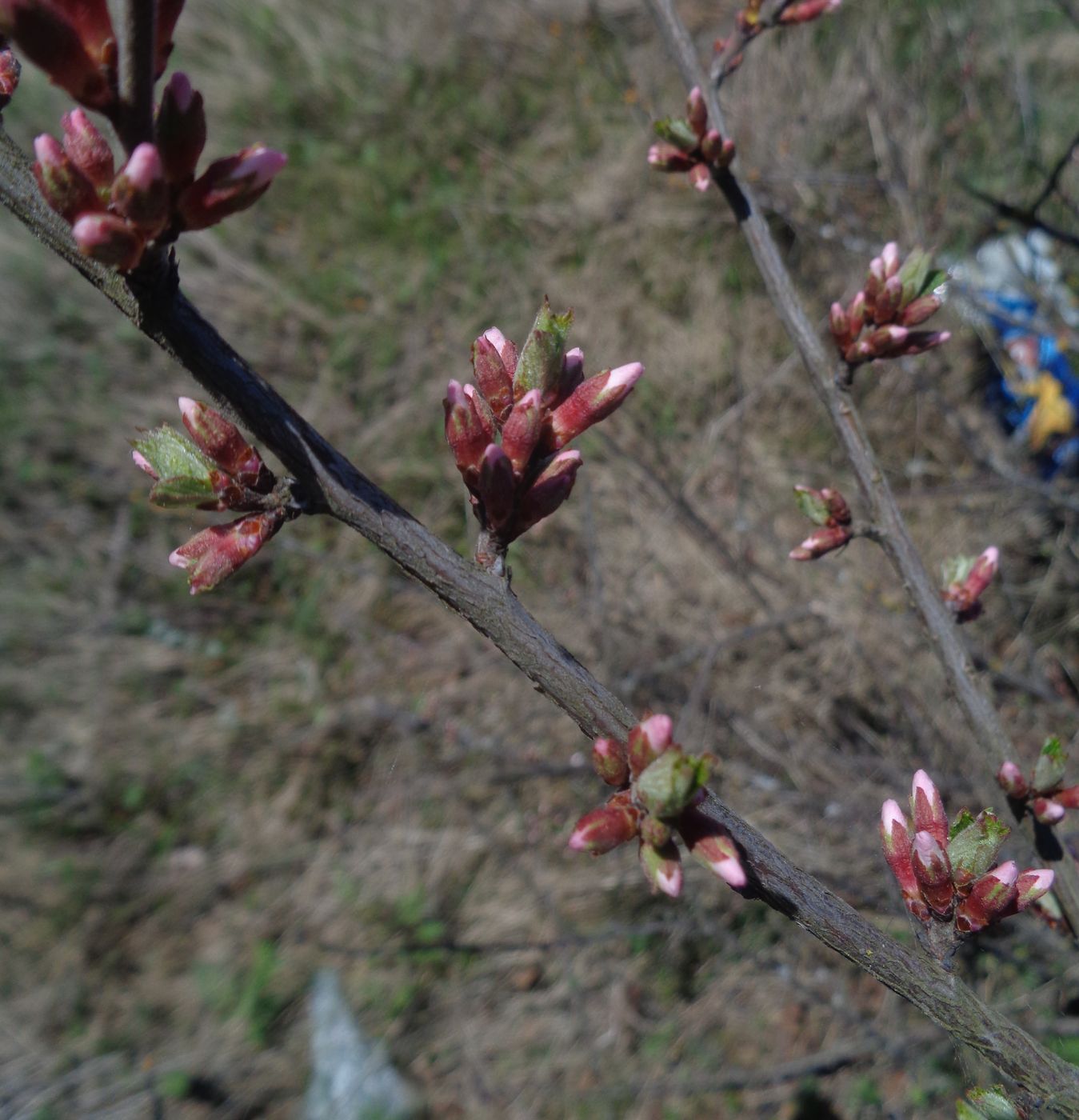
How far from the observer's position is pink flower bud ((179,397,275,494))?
2.89ft

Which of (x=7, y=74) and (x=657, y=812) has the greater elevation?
(x=7, y=74)

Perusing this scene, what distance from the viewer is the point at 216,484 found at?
0.90 meters

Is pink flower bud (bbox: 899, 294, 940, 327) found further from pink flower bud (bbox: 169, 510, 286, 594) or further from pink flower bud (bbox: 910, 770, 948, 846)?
pink flower bud (bbox: 169, 510, 286, 594)

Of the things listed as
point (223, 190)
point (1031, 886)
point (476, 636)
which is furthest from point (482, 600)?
point (476, 636)

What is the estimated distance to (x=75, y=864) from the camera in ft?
13.6

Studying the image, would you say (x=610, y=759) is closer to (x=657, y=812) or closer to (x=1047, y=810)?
(x=657, y=812)

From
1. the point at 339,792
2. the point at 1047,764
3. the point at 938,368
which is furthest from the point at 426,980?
the point at 938,368

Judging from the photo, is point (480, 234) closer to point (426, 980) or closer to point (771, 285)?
point (771, 285)

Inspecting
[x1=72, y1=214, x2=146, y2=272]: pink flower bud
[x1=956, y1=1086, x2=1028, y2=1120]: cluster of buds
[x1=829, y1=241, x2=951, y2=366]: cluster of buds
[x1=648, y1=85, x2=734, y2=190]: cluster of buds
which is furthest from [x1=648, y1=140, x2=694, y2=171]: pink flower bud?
[x1=956, y1=1086, x2=1028, y2=1120]: cluster of buds

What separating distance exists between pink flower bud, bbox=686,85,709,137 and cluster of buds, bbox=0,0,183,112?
1.05 metres

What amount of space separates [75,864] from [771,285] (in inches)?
172

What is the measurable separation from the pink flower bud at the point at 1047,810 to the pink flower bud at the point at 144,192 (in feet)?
4.72

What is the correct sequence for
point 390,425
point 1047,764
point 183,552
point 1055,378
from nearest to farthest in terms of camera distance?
point 183,552 → point 1047,764 → point 1055,378 → point 390,425

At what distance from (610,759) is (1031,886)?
637 millimetres
